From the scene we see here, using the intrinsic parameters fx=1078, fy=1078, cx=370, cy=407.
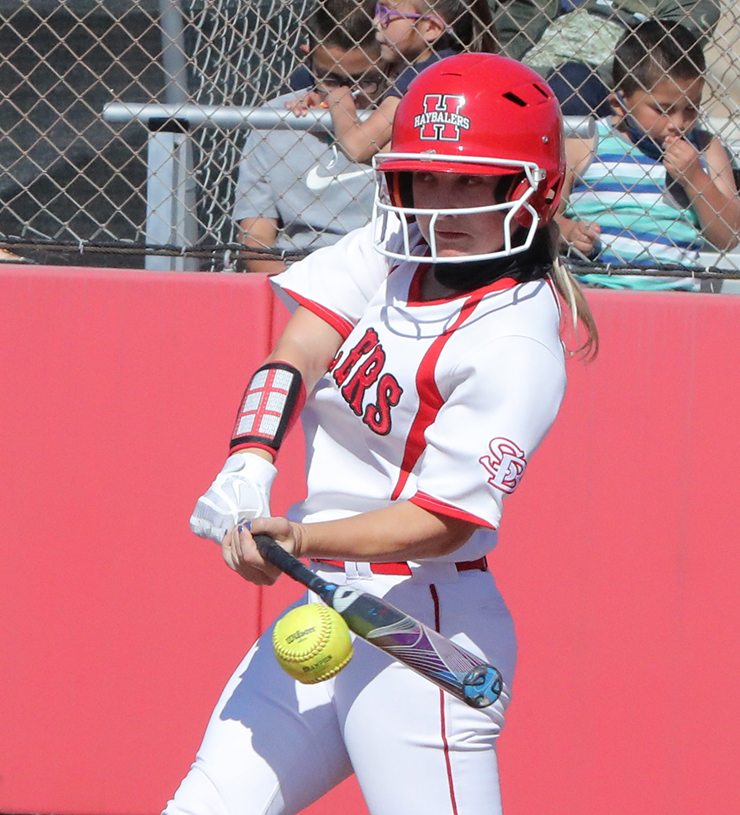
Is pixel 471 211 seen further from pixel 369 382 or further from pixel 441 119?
pixel 369 382

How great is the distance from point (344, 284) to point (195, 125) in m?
1.26

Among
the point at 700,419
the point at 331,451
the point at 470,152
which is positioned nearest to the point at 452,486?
the point at 331,451

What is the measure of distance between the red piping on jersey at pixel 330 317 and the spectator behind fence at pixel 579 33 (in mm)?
1670

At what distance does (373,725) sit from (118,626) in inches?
54.6

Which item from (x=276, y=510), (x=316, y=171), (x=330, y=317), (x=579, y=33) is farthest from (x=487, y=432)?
(x=579, y=33)

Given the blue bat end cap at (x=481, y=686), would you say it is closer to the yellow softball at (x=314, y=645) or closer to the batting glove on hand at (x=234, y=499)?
the yellow softball at (x=314, y=645)

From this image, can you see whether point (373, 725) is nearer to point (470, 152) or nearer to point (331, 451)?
point (331, 451)

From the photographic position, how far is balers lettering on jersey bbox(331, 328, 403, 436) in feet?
6.51

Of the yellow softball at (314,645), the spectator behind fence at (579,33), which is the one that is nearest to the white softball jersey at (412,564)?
the yellow softball at (314,645)

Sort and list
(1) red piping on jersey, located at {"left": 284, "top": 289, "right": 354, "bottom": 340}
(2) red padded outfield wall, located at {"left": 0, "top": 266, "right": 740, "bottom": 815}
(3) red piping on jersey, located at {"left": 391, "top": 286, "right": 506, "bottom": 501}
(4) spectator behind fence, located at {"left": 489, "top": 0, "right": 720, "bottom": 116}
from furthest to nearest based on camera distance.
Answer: (4) spectator behind fence, located at {"left": 489, "top": 0, "right": 720, "bottom": 116} < (2) red padded outfield wall, located at {"left": 0, "top": 266, "right": 740, "bottom": 815} < (1) red piping on jersey, located at {"left": 284, "top": 289, "right": 354, "bottom": 340} < (3) red piping on jersey, located at {"left": 391, "top": 286, "right": 506, "bottom": 501}

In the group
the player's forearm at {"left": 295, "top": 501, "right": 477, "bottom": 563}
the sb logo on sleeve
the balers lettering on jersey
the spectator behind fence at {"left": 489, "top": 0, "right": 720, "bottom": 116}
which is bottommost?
the player's forearm at {"left": 295, "top": 501, "right": 477, "bottom": 563}

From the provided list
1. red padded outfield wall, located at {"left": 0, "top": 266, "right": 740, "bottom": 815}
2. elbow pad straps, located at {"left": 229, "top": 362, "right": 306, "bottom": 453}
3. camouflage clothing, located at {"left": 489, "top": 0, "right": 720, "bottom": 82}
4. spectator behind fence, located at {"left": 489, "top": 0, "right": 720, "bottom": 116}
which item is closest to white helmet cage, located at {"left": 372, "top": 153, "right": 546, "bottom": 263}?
elbow pad straps, located at {"left": 229, "top": 362, "right": 306, "bottom": 453}

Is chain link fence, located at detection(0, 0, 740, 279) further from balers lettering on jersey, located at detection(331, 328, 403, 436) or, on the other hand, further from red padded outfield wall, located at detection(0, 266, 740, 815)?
balers lettering on jersey, located at detection(331, 328, 403, 436)

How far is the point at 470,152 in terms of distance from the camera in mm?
1934
